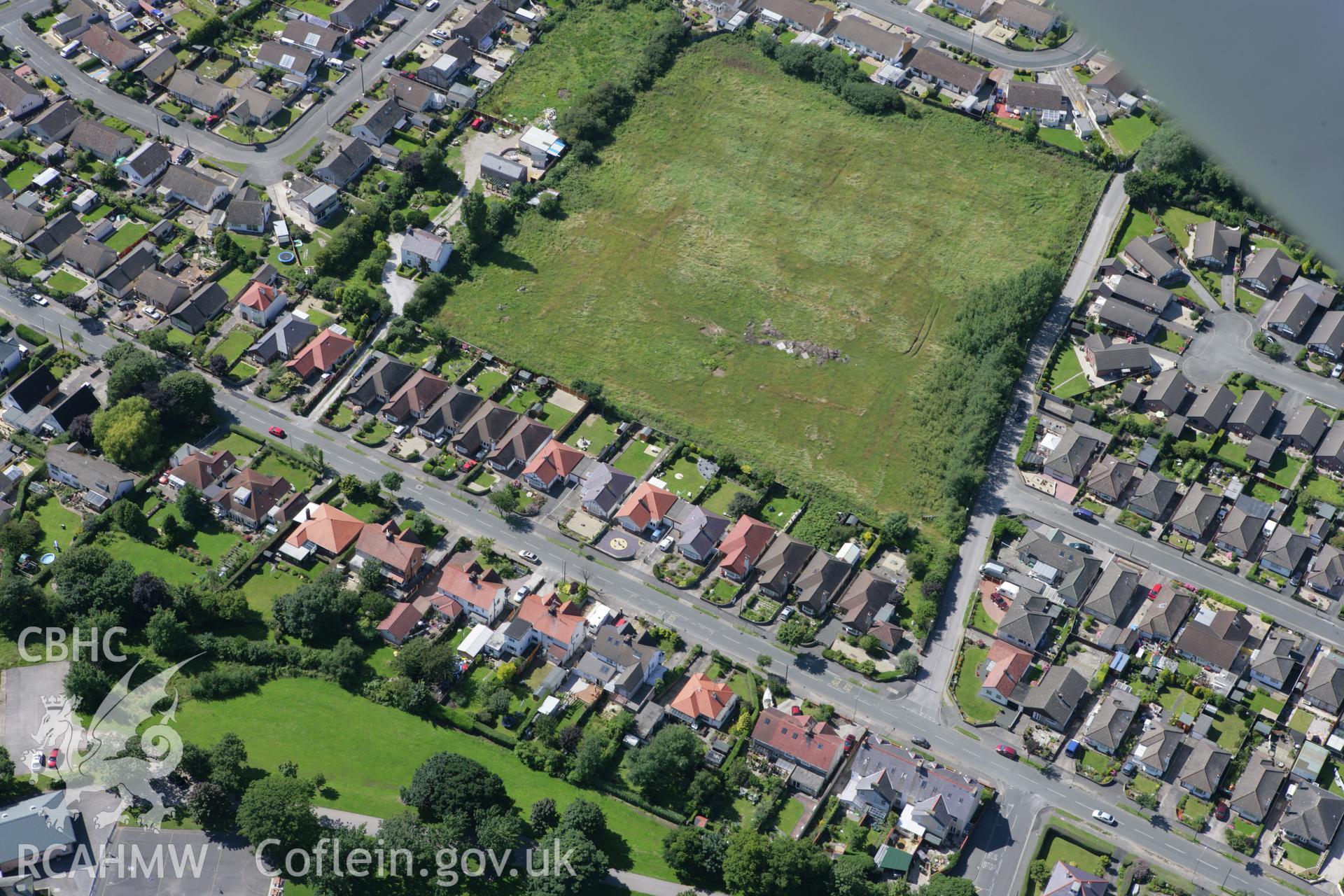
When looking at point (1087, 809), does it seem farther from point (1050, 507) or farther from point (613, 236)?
point (613, 236)

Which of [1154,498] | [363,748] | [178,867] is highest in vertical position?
[1154,498]

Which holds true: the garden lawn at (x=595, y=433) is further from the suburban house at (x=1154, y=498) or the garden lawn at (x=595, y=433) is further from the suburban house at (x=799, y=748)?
the suburban house at (x=1154, y=498)

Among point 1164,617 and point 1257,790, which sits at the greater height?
point 1164,617

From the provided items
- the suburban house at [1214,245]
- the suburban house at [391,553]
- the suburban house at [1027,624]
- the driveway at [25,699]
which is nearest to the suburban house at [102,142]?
the suburban house at [391,553]

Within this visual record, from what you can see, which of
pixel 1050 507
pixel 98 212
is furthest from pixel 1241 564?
pixel 98 212

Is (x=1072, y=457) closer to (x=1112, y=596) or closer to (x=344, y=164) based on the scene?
(x=1112, y=596)

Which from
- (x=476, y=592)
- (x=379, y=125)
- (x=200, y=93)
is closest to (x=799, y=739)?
(x=476, y=592)
